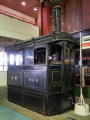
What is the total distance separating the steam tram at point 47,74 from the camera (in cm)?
377

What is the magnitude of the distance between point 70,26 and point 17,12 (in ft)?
17.0

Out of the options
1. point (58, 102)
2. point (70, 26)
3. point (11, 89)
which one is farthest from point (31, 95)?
point (70, 26)

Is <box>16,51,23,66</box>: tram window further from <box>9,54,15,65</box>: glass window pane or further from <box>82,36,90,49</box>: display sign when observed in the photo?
<box>82,36,90,49</box>: display sign

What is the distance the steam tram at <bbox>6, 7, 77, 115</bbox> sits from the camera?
3766mm

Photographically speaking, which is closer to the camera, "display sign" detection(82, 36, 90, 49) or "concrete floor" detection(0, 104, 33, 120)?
"concrete floor" detection(0, 104, 33, 120)

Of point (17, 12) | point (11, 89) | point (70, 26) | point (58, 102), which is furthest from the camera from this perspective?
point (17, 12)

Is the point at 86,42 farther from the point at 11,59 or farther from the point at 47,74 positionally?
the point at 11,59

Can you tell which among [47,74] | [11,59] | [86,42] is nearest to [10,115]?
[47,74]

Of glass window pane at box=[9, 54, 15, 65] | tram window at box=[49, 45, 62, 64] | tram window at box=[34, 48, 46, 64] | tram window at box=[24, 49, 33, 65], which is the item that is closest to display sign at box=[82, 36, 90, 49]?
tram window at box=[49, 45, 62, 64]

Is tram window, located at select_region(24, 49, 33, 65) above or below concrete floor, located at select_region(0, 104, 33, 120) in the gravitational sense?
above

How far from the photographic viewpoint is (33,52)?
438 centimetres

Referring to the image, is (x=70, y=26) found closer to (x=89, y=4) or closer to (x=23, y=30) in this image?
(x=89, y=4)

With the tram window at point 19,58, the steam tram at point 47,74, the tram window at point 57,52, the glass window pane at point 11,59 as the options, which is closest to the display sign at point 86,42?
the steam tram at point 47,74

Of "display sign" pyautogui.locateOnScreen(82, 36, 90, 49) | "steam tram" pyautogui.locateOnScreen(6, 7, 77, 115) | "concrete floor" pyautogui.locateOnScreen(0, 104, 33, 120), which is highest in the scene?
A: "display sign" pyautogui.locateOnScreen(82, 36, 90, 49)
